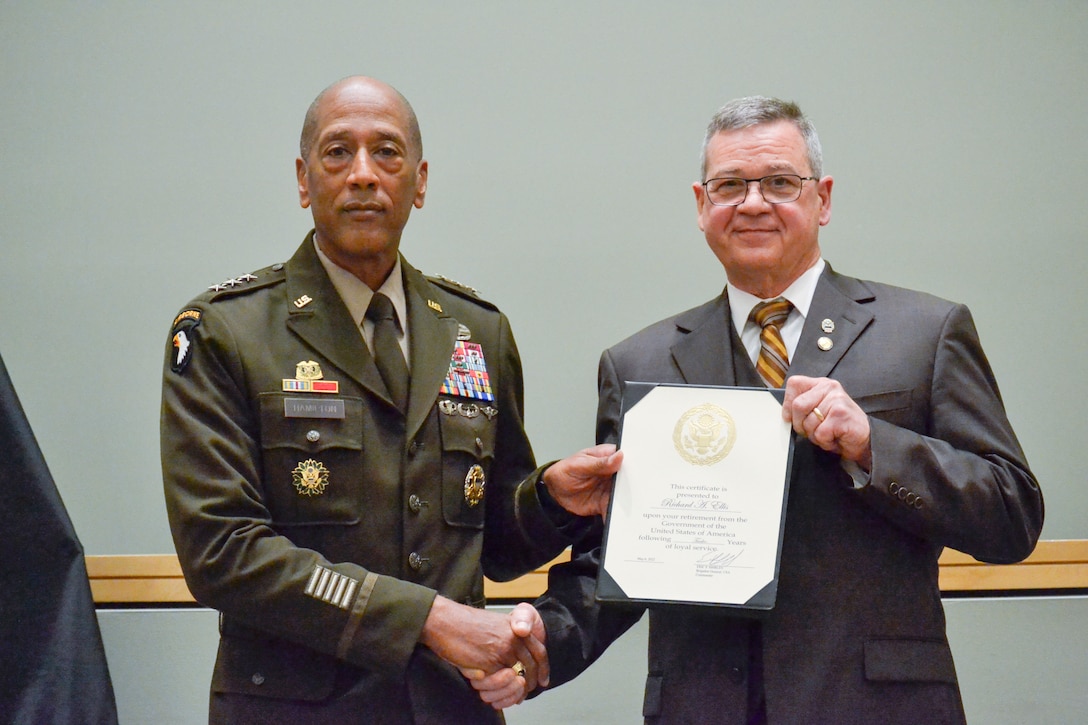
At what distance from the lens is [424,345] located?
2092 millimetres

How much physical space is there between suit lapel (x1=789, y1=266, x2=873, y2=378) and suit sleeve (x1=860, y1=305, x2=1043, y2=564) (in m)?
0.15

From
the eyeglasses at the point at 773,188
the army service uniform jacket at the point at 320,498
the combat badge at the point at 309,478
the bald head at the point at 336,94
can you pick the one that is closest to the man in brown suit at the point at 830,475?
the eyeglasses at the point at 773,188

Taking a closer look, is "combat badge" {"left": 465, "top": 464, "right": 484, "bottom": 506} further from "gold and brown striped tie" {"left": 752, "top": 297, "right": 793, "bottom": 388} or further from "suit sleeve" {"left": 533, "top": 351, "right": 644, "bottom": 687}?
"gold and brown striped tie" {"left": 752, "top": 297, "right": 793, "bottom": 388}

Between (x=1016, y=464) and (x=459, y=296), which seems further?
(x=459, y=296)

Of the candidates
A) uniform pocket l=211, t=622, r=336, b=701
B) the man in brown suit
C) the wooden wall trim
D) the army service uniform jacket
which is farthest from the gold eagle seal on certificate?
the wooden wall trim

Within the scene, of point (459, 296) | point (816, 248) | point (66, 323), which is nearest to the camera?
point (816, 248)

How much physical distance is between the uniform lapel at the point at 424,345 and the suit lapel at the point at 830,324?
2.22 feet

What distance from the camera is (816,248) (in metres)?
2.11

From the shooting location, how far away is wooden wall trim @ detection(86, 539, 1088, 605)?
3129mm

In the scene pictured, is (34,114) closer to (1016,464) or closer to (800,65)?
(800,65)

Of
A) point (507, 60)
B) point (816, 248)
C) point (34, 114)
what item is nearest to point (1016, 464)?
point (816, 248)

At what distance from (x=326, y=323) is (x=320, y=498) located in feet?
1.11

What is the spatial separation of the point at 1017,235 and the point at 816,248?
1604mm

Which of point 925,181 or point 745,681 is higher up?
point 925,181
